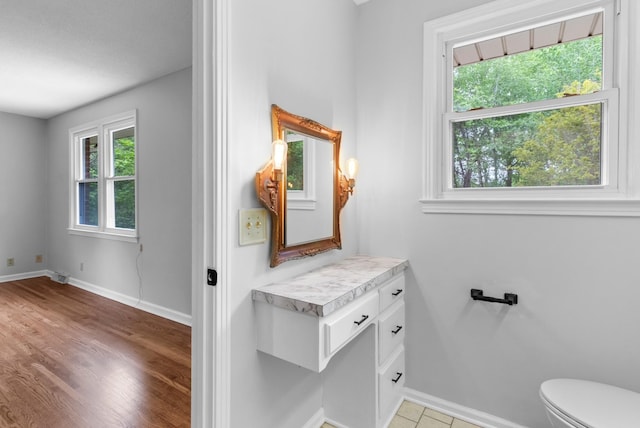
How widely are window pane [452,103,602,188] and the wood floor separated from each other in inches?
89.8

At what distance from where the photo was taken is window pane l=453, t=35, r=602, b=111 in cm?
166

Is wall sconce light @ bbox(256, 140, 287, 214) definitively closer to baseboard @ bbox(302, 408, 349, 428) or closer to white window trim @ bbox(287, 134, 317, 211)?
white window trim @ bbox(287, 134, 317, 211)

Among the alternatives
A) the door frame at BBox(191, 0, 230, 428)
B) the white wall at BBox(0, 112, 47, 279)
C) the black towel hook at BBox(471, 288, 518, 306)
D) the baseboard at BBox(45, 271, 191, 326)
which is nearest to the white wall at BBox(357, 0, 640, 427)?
the black towel hook at BBox(471, 288, 518, 306)

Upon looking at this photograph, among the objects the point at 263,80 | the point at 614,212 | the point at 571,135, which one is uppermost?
the point at 263,80

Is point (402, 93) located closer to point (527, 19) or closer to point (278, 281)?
point (527, 19)

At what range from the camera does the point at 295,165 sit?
5.39ft

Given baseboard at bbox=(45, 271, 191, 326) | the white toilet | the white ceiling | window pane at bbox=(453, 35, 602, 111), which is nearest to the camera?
the white toilet

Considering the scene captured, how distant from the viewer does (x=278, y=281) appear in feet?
5.10

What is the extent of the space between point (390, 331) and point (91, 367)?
2.29 metres

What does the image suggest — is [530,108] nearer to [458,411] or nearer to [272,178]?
[272,178]

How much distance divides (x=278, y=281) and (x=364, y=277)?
1.40ft

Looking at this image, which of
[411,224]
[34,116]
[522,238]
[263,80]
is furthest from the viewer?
[34,116]

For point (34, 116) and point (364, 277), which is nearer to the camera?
point (364, 277)

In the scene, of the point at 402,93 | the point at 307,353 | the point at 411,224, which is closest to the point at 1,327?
the point at 307,353
